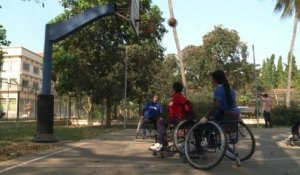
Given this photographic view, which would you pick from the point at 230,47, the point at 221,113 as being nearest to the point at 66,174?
the point at 221,113

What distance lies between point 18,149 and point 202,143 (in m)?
5.30

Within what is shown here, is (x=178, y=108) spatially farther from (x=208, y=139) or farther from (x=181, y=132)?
(x=208, y=139)

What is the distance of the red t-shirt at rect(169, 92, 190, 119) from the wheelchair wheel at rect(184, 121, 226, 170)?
4.02 ft

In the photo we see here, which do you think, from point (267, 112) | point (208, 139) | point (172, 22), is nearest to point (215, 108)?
point (208, 139)

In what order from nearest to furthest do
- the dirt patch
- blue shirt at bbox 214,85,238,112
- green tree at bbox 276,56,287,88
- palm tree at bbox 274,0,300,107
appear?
blue shirt at bbox 214,85,238,112, the dirt patch, palm tree at bbox 274,0,300,107, green tree at bbox 276,56,287,88

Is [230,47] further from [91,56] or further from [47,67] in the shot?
[47,67]

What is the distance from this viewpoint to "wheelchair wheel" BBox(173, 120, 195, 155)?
9492mm

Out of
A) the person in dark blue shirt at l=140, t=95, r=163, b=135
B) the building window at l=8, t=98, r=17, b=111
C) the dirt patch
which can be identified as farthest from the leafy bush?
the building window at l=8, t=98, r=17, b=111

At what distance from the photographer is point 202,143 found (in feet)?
29.1

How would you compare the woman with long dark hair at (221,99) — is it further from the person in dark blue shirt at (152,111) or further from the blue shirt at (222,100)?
the person in dark blue shirt at (152,111)

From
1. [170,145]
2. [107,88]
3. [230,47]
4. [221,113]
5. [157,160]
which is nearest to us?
[221,113]

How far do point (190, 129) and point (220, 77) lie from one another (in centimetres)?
105

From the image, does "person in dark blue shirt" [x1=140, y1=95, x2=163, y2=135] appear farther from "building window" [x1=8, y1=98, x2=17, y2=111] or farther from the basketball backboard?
"building window" [x1=8, y1=98, x2=17, y2=111]

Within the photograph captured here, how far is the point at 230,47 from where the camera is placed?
161 ft
